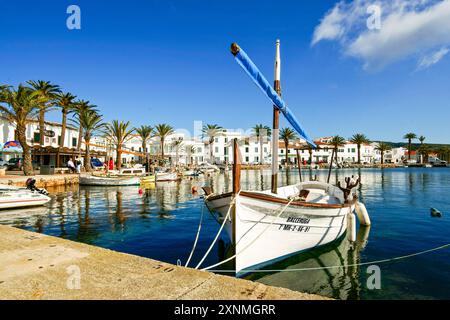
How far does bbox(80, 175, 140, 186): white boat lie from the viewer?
32656 mm

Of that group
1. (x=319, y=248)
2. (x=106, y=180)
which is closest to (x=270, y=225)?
(x=319, y=248)

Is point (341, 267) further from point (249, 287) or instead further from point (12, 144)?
point (12, 144)

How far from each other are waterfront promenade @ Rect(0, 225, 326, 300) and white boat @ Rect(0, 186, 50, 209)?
13.1 metres

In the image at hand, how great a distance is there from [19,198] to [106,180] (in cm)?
1670

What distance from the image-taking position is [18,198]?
53.8 feet

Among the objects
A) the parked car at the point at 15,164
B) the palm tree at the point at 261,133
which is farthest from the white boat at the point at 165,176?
the palm tree at the point at 261,133

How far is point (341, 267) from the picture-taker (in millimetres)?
8266

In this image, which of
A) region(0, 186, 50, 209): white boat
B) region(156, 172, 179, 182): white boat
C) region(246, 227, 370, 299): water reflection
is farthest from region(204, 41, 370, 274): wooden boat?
region(156, 172, 179, 182): white boat

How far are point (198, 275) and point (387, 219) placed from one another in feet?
47.9

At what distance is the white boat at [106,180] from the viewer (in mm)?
32656

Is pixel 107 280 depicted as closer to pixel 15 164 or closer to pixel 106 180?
pixel 106 180

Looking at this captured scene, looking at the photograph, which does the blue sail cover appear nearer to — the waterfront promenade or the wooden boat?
the wooden boat

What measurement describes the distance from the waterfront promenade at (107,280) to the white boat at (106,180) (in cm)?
2874

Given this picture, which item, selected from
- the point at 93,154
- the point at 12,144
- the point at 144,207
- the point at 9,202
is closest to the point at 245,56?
the point at 144,207
